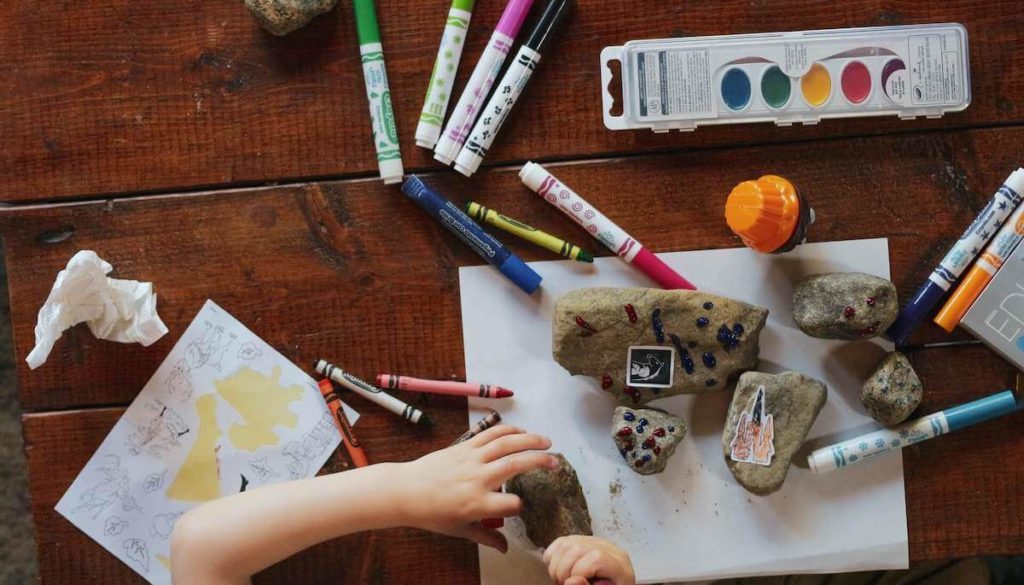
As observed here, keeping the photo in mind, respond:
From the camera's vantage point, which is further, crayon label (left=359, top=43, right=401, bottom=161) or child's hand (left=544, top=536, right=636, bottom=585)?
crayon label (left=359, top=43, right=401, bottom=161)

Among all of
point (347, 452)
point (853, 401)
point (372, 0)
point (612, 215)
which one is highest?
point (372, 0)

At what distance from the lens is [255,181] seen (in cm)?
85

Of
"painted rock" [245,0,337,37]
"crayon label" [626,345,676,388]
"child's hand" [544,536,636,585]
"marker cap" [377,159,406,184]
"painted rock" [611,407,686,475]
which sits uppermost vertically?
"painted rock" [245,0,337,37]

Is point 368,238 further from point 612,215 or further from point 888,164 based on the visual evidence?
point 888,164

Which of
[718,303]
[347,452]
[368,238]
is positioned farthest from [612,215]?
[347,452]

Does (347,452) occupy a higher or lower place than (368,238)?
lower

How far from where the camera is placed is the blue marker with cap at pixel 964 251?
2.68 feet

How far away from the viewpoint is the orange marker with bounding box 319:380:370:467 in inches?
33.2

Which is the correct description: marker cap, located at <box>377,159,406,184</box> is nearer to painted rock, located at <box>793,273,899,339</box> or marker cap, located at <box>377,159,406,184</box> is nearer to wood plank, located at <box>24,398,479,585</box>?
wood plank, located at <box>24,398,479,585</box>

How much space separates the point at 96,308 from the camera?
0.82 metres

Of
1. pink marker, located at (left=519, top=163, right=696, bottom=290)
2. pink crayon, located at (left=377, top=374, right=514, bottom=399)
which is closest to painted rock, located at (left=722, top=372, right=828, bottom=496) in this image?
pink marker, located at (left=519, top=163, right=696, bottom=290)

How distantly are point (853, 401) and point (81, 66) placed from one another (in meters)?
0.82

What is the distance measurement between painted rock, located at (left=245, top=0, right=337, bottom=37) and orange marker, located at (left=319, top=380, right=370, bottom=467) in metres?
0.34

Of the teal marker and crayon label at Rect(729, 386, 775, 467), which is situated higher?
the teal marker
